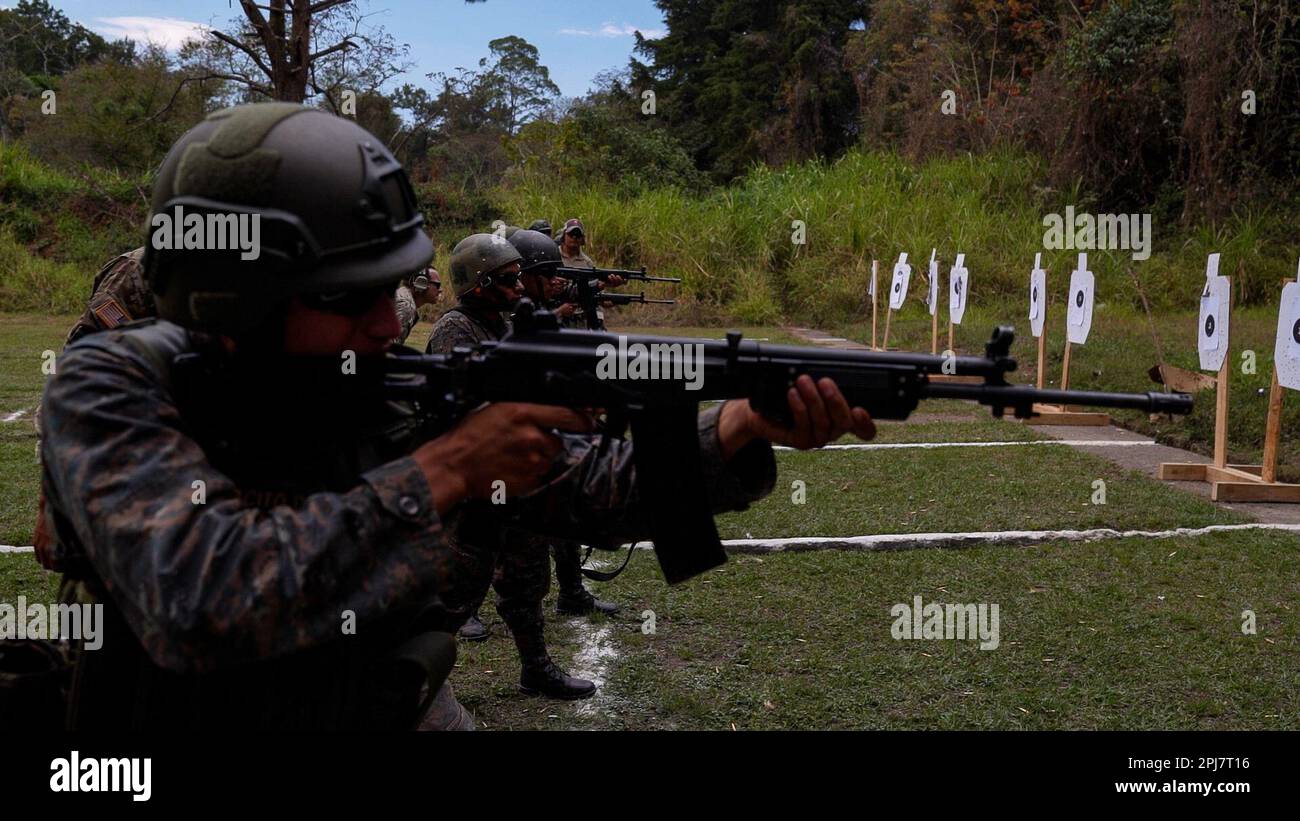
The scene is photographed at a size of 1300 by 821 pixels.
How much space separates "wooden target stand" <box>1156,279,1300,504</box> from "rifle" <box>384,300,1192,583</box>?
18.5 ft

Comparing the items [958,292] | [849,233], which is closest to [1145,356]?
[958,292]

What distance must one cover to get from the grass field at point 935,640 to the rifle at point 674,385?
6.49ft

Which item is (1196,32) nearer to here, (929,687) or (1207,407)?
(1207,407)

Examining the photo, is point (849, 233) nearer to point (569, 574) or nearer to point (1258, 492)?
point (1258, 492)

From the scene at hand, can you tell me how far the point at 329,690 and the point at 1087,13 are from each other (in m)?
24.1

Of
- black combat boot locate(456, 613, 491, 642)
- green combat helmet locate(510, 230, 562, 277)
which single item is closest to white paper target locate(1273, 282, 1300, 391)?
green combat helmet locate(510, 230, 562, 277)

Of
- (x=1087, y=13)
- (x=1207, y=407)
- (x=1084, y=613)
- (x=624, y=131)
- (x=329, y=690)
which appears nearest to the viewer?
(x=329, y=690)

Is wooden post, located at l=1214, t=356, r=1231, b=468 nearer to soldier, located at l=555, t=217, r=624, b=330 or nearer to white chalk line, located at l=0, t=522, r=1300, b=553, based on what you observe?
white chalk line, located at l=0, t=522, r=1300, b=553

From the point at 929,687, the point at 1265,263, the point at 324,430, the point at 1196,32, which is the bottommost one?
the point at 929,687

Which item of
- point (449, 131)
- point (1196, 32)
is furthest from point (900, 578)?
point (449, 131)

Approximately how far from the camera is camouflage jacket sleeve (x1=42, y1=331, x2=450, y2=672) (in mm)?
1366

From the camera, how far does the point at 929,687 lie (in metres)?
3.97

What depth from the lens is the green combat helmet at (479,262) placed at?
16.1 ft

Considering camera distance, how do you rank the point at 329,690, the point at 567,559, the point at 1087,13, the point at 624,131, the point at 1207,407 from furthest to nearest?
1. the point at 624,131
2. the point at 1087,13
3. the point at 1207,407
4. the point at 567,559
5. the point at 329,690
